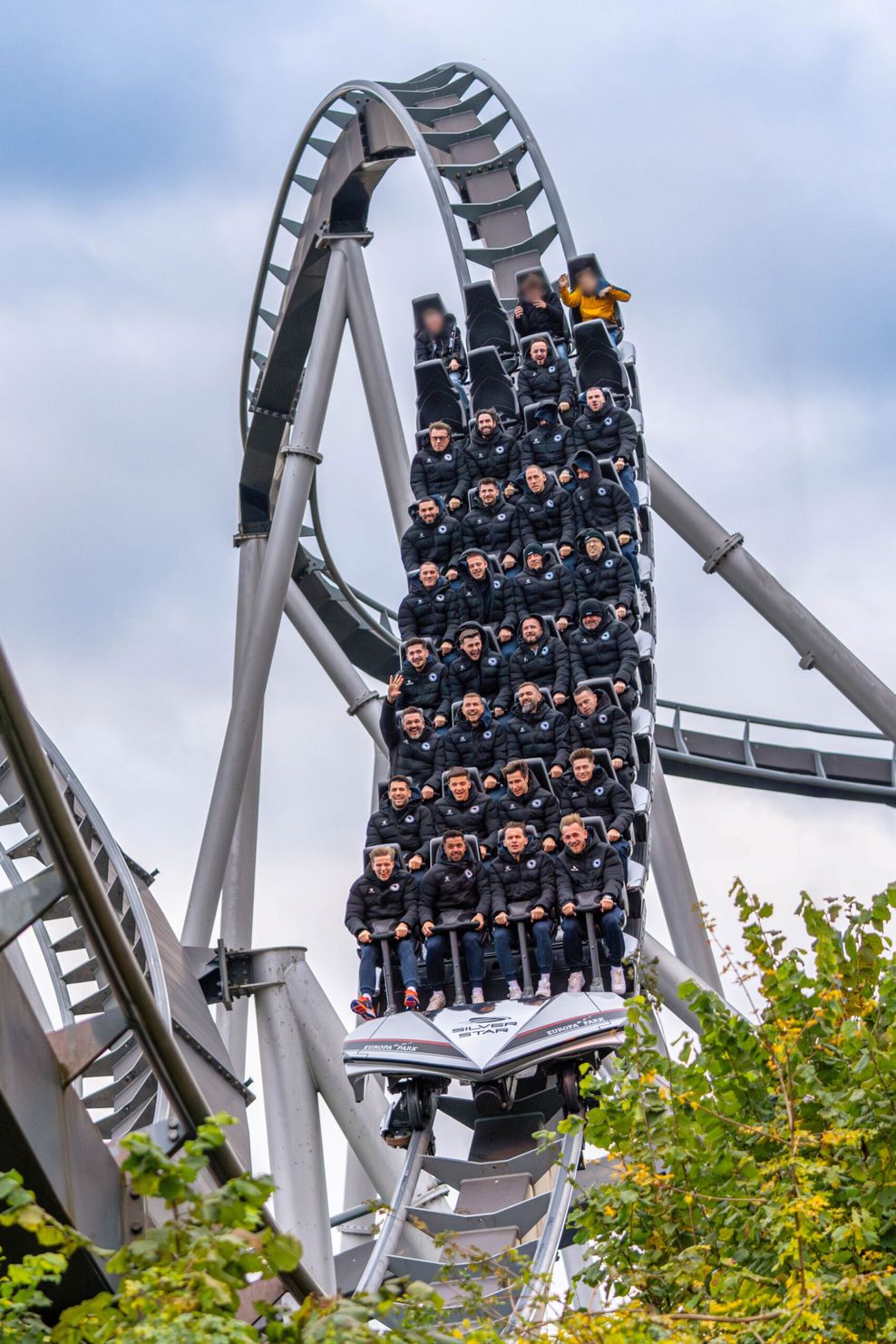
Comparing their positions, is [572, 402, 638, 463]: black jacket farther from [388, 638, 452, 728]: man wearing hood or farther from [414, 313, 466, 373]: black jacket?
[388, 638, 452, 728]: man wearing hood

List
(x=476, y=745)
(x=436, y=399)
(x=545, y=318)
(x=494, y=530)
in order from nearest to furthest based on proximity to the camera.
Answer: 1. (x=476, y=745)
2. (x=494, y=530)
3. (x=436, y=399)
4. (x=545, y=318)

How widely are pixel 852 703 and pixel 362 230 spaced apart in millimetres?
5337

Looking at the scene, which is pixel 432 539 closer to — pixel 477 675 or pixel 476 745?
pixel 477 675

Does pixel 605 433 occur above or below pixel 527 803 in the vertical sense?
above

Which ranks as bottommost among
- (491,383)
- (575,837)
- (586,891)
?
(586,891)

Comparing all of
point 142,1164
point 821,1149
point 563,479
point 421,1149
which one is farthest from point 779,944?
point 563,479

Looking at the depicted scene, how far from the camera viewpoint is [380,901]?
9289 millimetres

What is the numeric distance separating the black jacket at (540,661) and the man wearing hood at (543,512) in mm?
1087

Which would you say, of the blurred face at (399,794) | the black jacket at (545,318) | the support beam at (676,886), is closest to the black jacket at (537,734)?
the blurred face at (399,794)

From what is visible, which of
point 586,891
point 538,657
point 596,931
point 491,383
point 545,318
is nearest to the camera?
point 596,931

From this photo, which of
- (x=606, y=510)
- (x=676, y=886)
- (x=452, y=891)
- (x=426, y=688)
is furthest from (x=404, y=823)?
(x=676, y=886)

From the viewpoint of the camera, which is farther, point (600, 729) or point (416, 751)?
point (416, 751)

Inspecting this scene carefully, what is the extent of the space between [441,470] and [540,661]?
2180mm

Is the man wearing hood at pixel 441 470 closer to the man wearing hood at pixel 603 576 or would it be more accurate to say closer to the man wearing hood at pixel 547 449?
the man wearing hood at pixel 547 449
